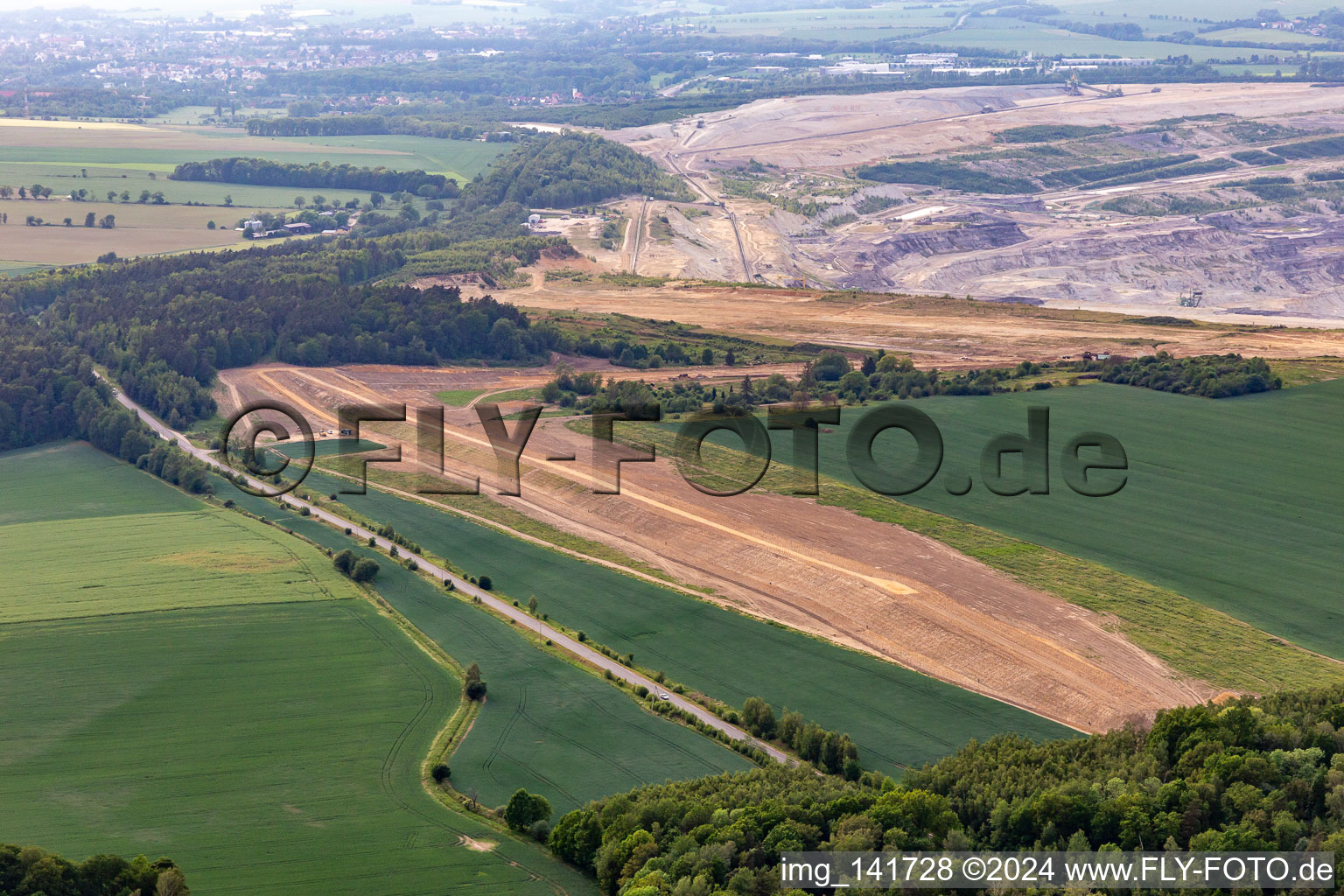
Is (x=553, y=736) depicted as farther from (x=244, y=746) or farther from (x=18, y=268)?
(x=18, y=268)

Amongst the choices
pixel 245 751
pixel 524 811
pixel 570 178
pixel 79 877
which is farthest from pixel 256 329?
pixel 570 178

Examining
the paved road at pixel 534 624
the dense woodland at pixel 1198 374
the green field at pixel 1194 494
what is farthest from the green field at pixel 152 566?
the dense woodland at pixel 1198 374

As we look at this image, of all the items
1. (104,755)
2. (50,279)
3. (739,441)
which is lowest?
(104,755)

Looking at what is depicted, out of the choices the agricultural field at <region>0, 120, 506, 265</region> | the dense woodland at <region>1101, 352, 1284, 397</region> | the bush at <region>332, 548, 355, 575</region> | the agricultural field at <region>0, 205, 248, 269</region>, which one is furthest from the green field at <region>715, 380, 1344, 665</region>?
the agricultural field at <region>0, 120, 506, 265</region>

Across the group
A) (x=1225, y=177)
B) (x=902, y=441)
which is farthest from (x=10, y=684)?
(x=1225, y=177)

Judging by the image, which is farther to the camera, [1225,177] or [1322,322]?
[1225,177]

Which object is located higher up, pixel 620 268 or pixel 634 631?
pixel 620 268

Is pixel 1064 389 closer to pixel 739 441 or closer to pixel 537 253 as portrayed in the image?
pixel 739 441
